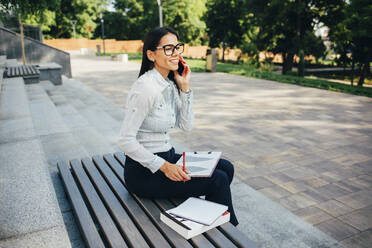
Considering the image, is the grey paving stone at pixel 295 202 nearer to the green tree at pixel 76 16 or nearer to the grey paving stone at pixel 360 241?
the grey paving stone at pixel 360 241

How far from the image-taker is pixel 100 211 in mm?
2342

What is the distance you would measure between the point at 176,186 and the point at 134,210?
1.15ft

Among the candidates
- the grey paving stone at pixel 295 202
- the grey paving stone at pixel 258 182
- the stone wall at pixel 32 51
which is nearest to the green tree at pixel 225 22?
the stone wall at pixel 32 51

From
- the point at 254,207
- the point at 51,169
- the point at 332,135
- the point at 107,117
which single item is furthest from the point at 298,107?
the point at 51,169

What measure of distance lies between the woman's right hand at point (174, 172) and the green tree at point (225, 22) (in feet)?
132

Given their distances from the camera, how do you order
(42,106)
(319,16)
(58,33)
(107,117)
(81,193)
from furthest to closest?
(58,33), (319,16), (107,117), (42,106), (81,193)

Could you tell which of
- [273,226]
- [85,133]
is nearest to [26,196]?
[273,226]

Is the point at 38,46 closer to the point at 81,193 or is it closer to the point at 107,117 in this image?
the point at 107,117

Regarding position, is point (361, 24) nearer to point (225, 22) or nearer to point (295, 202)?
point (295, 202)

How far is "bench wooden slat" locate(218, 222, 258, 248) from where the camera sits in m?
1.89

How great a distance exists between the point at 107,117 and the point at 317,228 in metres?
5.41

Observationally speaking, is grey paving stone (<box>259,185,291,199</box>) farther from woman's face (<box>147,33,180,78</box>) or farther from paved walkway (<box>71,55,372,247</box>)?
woman's face (<box>147,33,180,78</box>)

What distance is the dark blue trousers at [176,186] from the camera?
234 centimetres

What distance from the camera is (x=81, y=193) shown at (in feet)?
9.73
